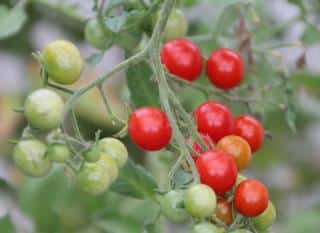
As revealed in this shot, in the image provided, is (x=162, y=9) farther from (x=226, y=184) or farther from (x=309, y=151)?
(x=309, y=151)

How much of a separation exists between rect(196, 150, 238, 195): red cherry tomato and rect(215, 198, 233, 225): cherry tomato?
3cm

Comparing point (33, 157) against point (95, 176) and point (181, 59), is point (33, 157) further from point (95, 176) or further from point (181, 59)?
point (181, 59)

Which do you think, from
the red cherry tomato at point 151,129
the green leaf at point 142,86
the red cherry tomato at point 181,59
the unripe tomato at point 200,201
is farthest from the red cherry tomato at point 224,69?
the unripe tomato at point 200,201

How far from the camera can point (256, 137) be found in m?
1.31

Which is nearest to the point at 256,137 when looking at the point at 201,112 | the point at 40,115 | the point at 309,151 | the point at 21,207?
the point at 201,112

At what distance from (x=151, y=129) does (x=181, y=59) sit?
0.85 feet

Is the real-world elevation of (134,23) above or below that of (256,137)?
above

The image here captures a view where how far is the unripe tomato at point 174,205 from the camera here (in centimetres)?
109

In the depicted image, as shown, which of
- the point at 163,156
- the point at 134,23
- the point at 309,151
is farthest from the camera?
the point at 309,151

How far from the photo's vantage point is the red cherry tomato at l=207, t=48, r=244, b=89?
1.41 m

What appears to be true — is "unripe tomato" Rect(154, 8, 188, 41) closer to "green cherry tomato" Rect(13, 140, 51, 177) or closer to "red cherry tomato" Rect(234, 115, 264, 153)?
"red cherry tomato" Rect(234, 115, 264, 153)

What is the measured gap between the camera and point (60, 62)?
1.15 metres

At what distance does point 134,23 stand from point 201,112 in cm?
18

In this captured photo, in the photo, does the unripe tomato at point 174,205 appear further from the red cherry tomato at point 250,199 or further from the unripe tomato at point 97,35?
the unripe tomato at point 97,35
